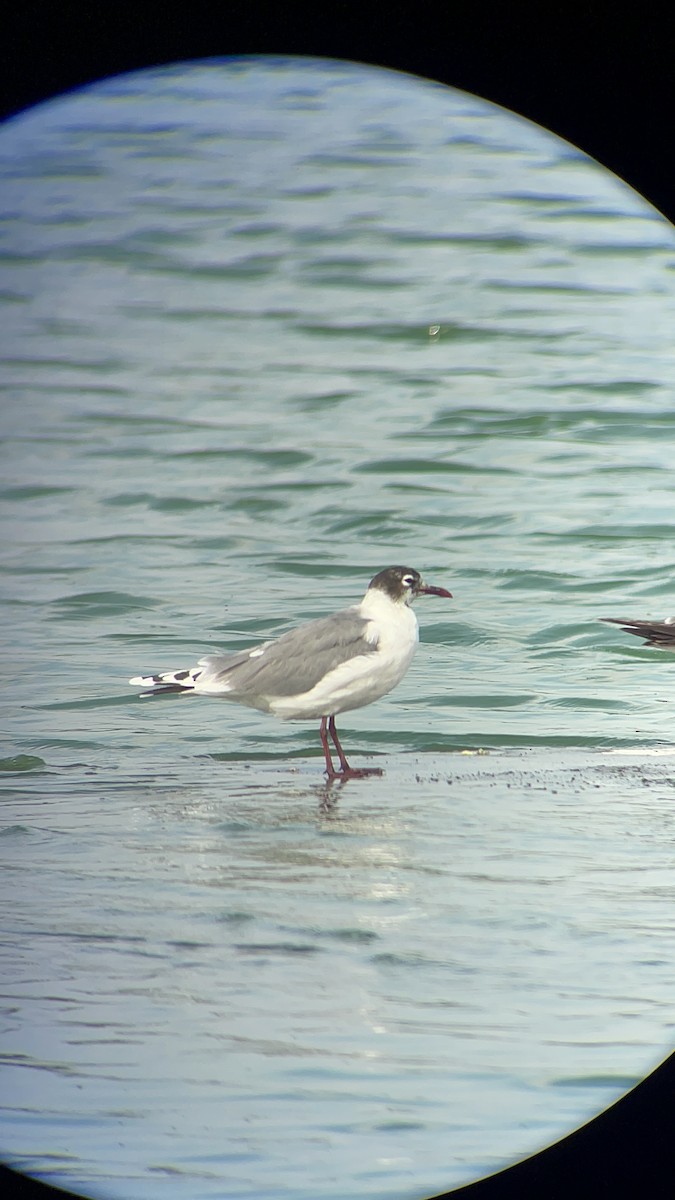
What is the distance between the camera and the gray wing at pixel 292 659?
1.51 meters

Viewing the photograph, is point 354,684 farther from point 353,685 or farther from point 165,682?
point 165,682

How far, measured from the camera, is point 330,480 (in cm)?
157

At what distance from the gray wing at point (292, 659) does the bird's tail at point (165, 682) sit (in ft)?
0.06

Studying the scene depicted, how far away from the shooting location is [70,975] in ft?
4.71

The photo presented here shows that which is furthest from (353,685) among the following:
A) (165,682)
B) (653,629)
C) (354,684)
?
(653,629)

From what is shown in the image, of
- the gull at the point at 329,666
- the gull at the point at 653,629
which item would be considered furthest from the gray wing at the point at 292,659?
the gull at the point at 653,629

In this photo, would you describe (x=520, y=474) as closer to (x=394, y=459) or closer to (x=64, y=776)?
(x=394, y=459)

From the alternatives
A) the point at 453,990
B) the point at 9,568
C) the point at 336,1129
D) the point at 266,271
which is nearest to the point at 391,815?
the point at 453,990

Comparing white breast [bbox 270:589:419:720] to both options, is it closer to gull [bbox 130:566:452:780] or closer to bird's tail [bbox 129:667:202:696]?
gull [bbox 130:566:452:780]

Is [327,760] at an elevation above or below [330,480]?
below

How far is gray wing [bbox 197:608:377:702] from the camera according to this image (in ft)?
4.97

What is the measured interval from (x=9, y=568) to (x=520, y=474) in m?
0.61

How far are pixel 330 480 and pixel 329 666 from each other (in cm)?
22

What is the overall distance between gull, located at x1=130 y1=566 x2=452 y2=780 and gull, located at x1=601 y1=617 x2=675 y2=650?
21 centimetres
